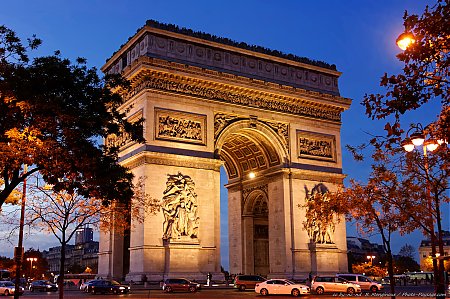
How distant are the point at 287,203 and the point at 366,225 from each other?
17207 millimetres

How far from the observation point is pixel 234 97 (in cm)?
4459

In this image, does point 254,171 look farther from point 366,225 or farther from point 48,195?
point 48,195

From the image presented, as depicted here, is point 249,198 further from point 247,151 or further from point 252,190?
point 247,151

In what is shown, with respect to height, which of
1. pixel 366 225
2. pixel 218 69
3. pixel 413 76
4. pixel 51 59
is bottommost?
pixel 366 225

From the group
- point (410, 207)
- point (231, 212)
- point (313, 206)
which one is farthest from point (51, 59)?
point (231, 212)

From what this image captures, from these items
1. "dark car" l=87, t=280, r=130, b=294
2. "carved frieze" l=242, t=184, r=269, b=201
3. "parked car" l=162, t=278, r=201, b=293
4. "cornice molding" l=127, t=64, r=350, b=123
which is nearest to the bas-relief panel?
"cornice molding" l=127, t=64, r=350, b=123

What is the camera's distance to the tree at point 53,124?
19125 mm

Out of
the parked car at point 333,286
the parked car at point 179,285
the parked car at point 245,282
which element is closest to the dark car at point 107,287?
the parked car at point 179,285

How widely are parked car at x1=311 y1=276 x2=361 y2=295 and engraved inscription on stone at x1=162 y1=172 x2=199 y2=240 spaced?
939 cm

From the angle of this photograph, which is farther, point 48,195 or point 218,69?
point 218,69

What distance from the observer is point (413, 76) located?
10.8 metres

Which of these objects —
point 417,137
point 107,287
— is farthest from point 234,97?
point 417,137

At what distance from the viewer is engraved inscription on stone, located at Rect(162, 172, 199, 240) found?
128 ft

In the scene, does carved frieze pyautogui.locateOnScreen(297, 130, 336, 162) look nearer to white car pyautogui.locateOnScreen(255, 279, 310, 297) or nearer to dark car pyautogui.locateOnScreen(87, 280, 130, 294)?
white car pyautogui.locateOnScreen(255, 279, 310, 297)
